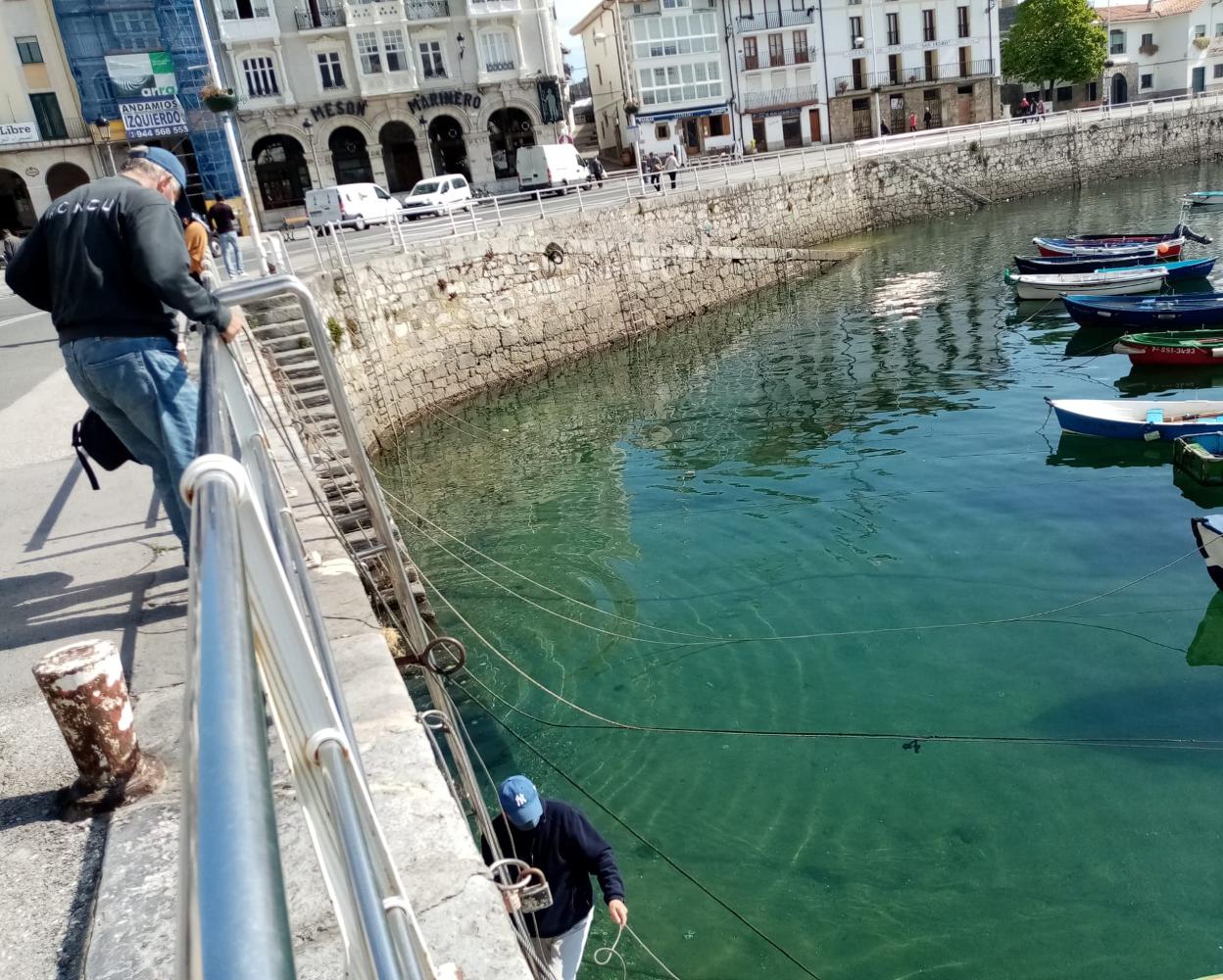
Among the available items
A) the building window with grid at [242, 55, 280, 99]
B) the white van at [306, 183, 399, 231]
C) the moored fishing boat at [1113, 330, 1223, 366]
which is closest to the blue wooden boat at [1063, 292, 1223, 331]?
the moored fishing boat at [1113, 330, 1223, 366]

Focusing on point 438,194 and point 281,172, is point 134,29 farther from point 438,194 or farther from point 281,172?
point 438,194

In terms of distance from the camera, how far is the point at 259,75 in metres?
40.7

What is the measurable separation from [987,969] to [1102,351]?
17059mm

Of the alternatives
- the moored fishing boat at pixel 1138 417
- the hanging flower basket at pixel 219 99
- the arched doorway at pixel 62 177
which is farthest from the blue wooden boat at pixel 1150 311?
the arched doorway at pixel 62 177

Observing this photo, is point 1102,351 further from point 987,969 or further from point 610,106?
point 610,106

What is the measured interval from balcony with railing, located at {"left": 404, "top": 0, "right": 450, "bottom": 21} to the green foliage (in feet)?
121

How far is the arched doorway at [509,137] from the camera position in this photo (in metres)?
45.5

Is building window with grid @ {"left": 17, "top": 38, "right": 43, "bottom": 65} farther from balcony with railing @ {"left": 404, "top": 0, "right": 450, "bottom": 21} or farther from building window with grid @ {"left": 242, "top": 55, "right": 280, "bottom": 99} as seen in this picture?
balcony with railing @ {"left": 404, "top": 0, "right": 450, "bottom": 21}

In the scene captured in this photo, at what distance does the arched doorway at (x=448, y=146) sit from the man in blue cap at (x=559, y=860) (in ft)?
140

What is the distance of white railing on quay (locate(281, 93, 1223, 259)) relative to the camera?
23234mm

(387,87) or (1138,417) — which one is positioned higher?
(387,87)

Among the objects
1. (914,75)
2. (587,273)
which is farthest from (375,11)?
(914,75)

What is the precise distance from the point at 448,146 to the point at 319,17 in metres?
7.65

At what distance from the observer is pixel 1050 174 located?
45.8 m
